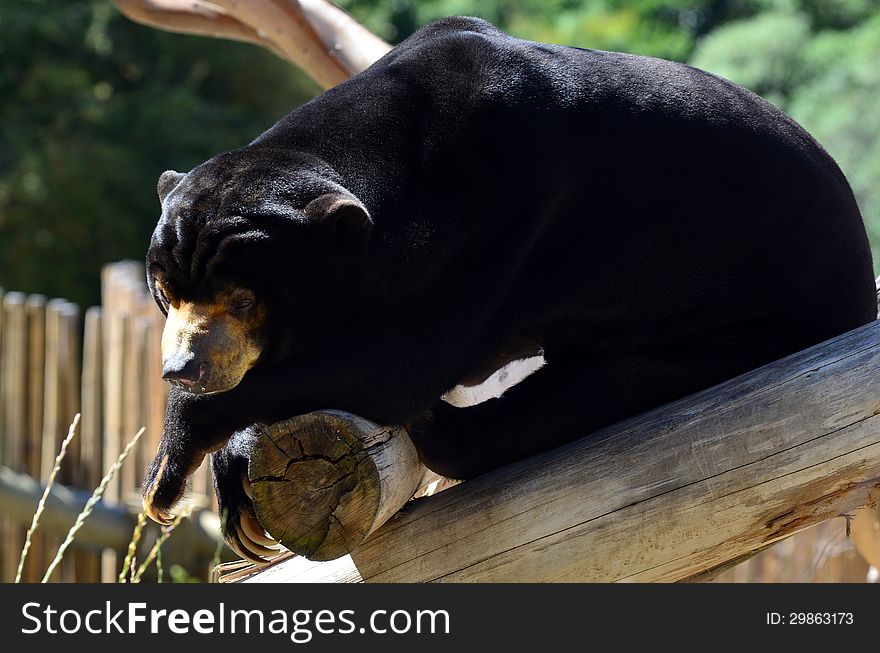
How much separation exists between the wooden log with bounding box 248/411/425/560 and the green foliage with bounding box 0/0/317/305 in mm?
9517

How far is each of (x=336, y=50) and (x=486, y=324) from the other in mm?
2476

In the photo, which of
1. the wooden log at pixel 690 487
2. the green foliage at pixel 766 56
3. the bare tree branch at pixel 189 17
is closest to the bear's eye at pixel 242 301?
the wooden log at pixel 690 487

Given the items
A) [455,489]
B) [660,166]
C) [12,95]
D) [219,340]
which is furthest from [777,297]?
[12,95]

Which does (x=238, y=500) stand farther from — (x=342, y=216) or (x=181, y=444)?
(x=342, y=216)

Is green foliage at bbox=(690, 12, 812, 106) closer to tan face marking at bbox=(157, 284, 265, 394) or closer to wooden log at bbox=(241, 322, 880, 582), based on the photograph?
wooden log at bbox=(241, 322, 880, 582)

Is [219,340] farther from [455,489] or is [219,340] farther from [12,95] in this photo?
[12,95]

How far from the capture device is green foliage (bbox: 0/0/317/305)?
38.2 feet

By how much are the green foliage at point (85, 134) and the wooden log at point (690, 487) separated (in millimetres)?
9567

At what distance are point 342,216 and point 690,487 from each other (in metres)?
0.93

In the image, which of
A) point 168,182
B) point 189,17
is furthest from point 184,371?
point 189,17

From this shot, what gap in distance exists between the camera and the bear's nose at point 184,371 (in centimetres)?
222

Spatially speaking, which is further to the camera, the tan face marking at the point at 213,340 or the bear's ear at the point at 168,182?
the bear's ear at the point at 168,182

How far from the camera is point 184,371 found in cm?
223

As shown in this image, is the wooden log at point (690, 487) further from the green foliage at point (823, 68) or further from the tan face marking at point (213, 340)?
the green foliage at point (823, 68)
